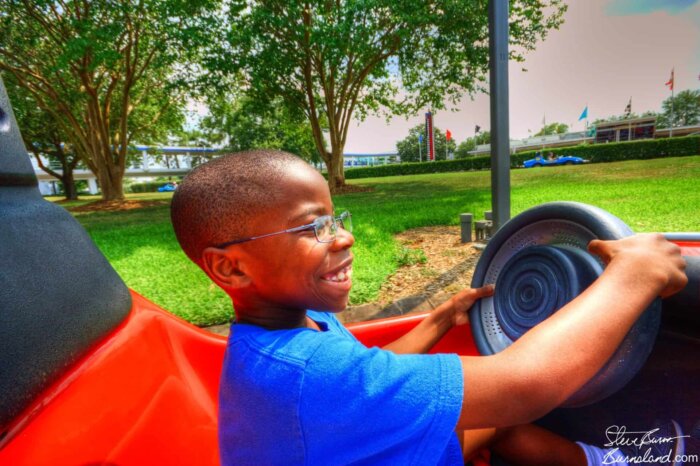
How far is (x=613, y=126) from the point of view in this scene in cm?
3572

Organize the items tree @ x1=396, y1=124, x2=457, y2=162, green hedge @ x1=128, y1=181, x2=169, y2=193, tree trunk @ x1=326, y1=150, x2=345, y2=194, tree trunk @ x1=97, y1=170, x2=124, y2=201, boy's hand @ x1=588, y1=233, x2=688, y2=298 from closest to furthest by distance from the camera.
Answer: boy's hand @ x1=588, y1=233, x2=688, y2=298
tree trunk @ x1=97, y1=170, x2=124, y2=201
tree trunk @ x1=326, y1=150, x2=345, y2=194
tree @ x1=396, y1=124, x2=457, y2=162
green hedge @ x1=128, y1=181, x2=169, y2=193

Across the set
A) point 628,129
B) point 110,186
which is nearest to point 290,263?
point 110,186

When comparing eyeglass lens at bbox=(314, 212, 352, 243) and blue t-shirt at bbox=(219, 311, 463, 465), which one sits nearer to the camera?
blue t-shirt at bbox=(219, 311, 463, 465)

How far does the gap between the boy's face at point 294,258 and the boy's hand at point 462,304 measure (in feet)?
2.06

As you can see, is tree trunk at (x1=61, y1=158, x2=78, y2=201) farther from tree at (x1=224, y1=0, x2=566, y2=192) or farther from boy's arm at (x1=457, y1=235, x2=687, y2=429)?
boy's arm at (x1=457, y1=235, x2=687, y2=429)

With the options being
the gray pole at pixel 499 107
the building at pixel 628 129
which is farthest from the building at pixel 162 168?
the gray pole at pixel 499 107

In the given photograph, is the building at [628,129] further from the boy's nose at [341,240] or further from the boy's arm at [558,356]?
the boy's nose at [341,240]

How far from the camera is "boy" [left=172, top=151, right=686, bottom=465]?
2.22 feet

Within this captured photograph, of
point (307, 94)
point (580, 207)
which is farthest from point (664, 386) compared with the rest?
point (307, 94)

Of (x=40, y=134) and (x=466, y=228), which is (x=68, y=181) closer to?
(x=40, y=134)

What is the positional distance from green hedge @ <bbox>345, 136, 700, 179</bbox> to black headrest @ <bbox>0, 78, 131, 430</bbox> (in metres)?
14.4

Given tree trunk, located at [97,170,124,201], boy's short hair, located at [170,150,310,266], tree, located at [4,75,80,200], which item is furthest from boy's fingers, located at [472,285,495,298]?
tree trunk, located at [97,170,124,201]

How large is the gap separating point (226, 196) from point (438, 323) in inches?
35.8

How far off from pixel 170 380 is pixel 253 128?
123 ft
